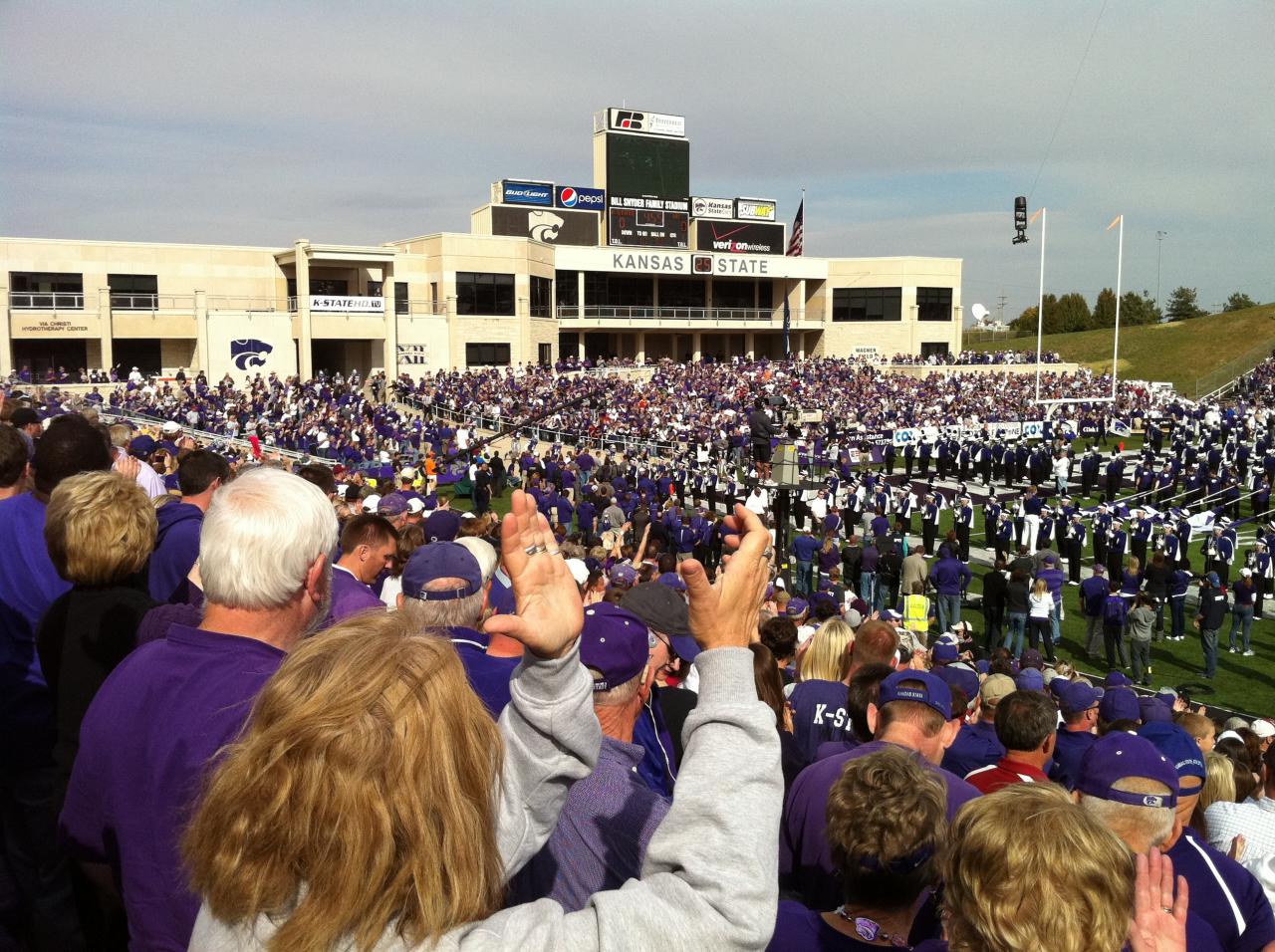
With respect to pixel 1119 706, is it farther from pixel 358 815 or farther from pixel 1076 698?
pixel 358 815

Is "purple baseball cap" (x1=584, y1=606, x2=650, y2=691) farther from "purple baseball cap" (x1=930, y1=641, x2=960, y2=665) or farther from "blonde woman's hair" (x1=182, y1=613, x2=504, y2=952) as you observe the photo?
"purple baseball cap" (x1=930, y1=641, x2=960, y2=665)

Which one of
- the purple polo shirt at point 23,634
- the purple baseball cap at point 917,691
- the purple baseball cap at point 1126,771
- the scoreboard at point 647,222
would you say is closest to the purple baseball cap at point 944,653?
the purple baseball cap at point 917,691

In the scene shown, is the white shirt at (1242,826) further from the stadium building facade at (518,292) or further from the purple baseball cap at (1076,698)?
the stadium building facade at (518,292)

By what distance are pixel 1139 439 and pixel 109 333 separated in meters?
40.8

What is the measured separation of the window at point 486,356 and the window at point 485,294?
0.15 m

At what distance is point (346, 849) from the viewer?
4.61ft

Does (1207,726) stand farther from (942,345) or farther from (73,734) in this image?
(942,345)

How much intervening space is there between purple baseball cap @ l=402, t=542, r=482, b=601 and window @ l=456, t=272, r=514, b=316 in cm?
4438

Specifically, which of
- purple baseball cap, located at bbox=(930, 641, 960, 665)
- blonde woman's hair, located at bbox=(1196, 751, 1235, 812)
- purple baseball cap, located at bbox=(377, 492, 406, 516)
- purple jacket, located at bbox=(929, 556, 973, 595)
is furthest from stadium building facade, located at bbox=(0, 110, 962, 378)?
blonde woman's hair, located at bbox=(1196, 751, 1235, 812)

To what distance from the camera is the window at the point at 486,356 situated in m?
47.2

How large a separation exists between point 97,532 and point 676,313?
190 feet

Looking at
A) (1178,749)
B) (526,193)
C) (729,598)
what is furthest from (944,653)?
(526,193)

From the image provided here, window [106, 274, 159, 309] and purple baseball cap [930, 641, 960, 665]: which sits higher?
window [106, 274, 159, 309]

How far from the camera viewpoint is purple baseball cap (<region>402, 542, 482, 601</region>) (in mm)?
3398
